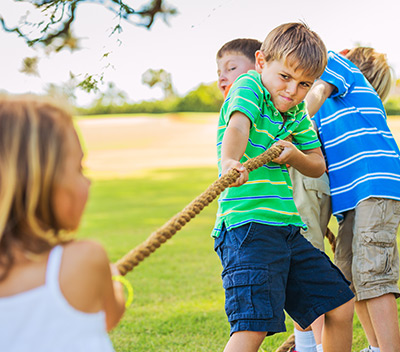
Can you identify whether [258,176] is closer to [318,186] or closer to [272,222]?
[272,222]

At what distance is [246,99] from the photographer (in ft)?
7.35

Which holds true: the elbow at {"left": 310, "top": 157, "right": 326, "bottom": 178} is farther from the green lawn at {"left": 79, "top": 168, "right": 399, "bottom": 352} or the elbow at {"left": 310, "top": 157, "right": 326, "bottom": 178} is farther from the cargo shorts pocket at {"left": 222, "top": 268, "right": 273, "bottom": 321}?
the green lawn at {"left": 79, "top": 168, "right": 399, "bottom": 352}

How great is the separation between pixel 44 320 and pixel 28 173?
287 millimetres

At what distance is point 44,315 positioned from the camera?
118 cm

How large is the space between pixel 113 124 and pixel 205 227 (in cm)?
2185

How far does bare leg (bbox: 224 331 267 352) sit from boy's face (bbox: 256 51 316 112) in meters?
0.85

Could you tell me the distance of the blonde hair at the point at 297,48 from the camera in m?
2.27

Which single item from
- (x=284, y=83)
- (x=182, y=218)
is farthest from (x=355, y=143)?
(x=182, y=218)

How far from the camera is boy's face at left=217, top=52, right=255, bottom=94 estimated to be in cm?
A: 292

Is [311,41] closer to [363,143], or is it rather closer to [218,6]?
[363,143]

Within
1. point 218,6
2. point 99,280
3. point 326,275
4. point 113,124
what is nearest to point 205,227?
point 218,6

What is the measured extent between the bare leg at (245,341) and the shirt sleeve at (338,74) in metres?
1.23

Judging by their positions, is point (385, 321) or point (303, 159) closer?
point (303, 159)

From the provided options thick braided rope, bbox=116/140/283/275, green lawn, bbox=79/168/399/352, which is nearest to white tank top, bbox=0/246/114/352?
thick braided rope, bbox=116/140/283/275
